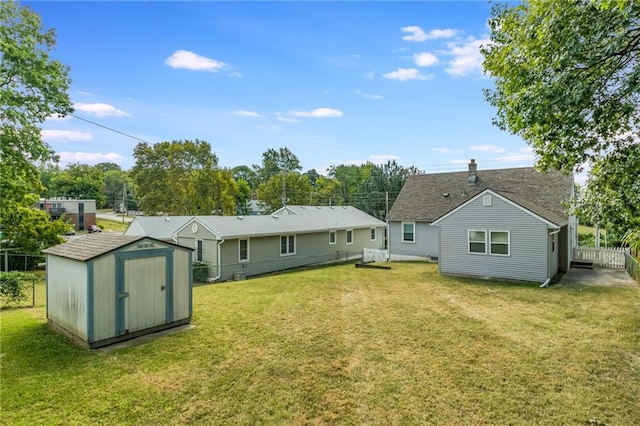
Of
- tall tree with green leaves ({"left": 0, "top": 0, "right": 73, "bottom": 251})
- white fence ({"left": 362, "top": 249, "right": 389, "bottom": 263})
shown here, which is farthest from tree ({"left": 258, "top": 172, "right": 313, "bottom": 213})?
tall tree with green leaves ({"left": 0, "top": 0, "right": 73, "bottom": 251})

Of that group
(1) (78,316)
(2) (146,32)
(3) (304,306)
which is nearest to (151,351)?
(1) (78,316)

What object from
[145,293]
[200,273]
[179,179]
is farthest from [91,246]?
[179,179]

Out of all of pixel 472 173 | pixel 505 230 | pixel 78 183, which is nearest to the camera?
pixel 505 230

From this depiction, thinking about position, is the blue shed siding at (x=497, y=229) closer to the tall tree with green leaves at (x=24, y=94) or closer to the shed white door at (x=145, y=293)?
the shed white door at (x=145, y=293)

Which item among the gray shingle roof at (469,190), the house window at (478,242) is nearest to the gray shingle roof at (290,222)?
the gray shingle roof at (469,190)

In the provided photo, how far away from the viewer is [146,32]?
1268 centimetres

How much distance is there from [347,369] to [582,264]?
57.2ft

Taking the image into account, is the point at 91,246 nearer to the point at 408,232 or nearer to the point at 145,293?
the point at 145,293

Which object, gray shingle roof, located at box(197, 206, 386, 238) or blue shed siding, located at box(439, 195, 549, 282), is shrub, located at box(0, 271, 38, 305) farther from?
blue shed siding, located at box(439, 195, 549, 282)

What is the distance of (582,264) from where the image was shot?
676 inches

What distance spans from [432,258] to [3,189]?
20509 millimetres

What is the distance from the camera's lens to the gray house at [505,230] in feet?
44.8

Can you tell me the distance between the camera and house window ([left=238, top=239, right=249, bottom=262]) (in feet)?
59.6

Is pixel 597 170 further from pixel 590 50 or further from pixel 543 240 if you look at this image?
pixel 543 240
